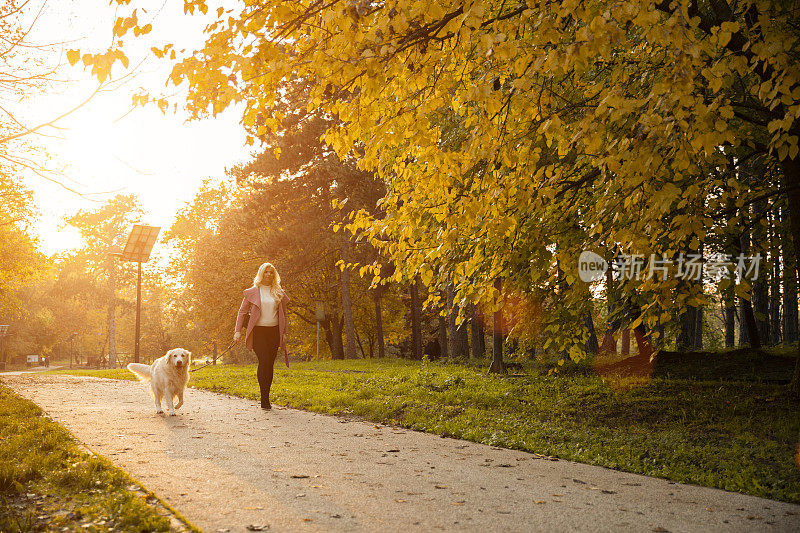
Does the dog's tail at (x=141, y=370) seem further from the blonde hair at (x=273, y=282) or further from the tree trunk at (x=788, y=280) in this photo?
the tree trunk at (x=788, y=280)

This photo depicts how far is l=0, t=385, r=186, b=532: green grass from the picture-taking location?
318 cm

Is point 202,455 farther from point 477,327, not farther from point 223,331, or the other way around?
point 223,331

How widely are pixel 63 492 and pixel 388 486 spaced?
208 cm

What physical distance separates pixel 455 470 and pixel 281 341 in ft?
15.3

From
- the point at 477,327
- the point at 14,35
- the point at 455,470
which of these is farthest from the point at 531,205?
the point at 477,327

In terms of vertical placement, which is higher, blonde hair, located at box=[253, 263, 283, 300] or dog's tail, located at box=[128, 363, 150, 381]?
blonde hair, located at box=[253, 263, 283, 300]

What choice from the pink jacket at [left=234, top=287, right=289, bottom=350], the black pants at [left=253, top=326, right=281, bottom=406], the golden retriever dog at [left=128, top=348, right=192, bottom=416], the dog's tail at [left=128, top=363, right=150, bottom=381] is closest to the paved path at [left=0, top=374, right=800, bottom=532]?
the golden retriever dog at [left=128, top=348, right=192, bottom=416]

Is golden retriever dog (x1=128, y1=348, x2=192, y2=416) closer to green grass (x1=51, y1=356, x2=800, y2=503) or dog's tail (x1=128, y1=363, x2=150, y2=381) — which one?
dog's tail (x1=128, y1=363, x2=150, y2=381)

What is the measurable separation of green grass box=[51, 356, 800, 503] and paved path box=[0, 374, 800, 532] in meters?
0.37

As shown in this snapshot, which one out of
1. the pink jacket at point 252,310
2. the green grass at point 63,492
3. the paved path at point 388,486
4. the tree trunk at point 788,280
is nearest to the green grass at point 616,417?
the paved path at point 388,486

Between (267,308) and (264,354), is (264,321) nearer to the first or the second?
(267,308)

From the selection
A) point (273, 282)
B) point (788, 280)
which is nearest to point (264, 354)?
point (273, 282)

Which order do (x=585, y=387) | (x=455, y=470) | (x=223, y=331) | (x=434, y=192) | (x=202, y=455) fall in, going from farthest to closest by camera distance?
(x=223, y=331)
(x=585, y=387)
(x=434, y=192)
(x=202, y=455)
(x=455, y=470)

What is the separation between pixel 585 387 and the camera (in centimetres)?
964
